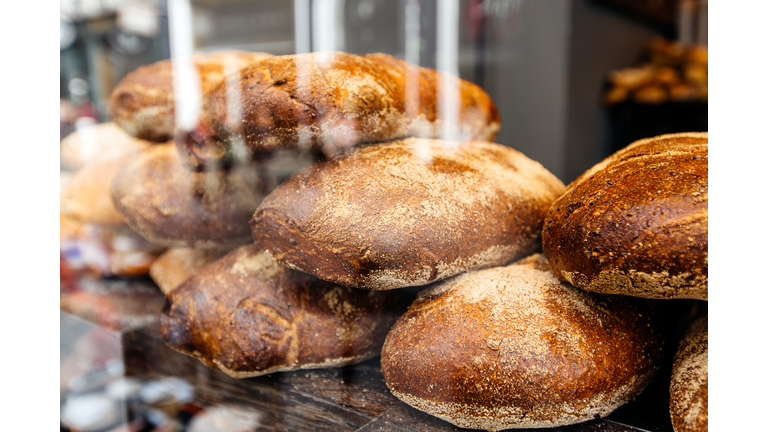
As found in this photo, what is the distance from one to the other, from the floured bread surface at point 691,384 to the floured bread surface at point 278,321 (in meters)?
0.41

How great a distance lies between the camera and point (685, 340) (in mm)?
736

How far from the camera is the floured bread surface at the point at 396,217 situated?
A: 737 millimetres

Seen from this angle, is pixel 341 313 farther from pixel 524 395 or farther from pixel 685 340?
pixel 685 340

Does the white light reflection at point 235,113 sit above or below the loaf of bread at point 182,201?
above

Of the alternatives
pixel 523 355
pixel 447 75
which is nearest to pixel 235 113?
pixel 447 75

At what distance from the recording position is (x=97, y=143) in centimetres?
145

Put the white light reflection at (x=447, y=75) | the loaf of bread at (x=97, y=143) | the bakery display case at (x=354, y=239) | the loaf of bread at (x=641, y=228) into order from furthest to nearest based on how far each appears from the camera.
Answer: the loaf of bread at (x=97, y=143)
the white light reflection at (x=447, y=75)
the bakery display case at (x=354, y=239)
the loaf of bread at (x=641, y=228)

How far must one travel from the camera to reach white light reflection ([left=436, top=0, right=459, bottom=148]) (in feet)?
3.01

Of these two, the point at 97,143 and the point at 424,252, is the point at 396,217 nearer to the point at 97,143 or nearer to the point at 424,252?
the point at 424,252

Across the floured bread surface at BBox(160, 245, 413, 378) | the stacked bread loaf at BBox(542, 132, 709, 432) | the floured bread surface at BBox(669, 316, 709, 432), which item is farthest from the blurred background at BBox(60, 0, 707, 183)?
the floured bread surface at BBox(160, 245, 413, 378)

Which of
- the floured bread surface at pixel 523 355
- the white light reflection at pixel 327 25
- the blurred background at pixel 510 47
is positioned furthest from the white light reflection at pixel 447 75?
the floured bread surface at pixel 523 355

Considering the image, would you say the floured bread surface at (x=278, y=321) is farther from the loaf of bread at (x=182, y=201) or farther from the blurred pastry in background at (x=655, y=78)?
the blurred pastry in background at (x=655, y=78)
